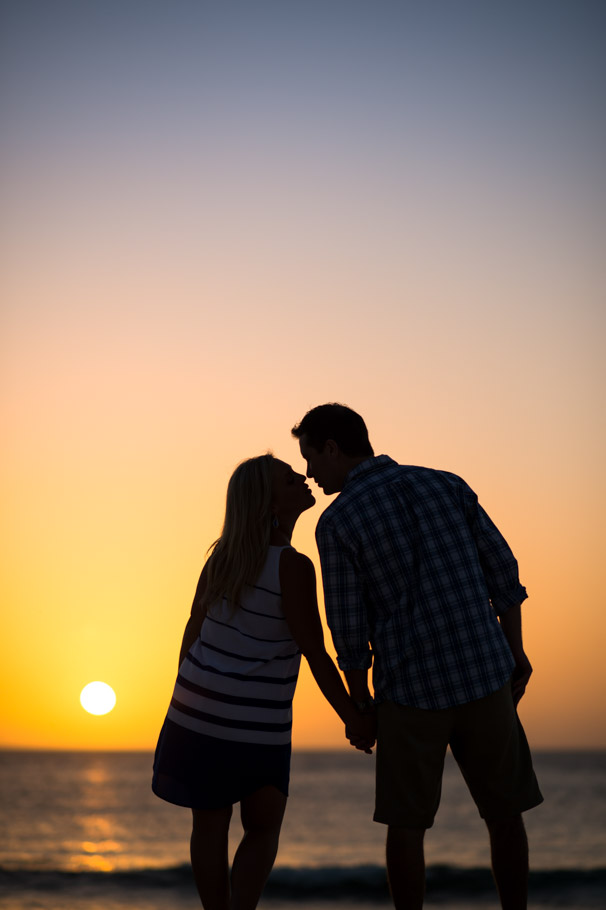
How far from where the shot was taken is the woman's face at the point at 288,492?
3.34 m

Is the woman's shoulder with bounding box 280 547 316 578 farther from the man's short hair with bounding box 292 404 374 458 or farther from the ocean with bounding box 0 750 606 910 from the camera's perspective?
the ocean with bounding box 0 750 606 910

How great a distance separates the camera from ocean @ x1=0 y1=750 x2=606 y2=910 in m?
9.79

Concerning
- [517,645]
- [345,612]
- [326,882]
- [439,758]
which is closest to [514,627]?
[517,645]

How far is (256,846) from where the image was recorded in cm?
314

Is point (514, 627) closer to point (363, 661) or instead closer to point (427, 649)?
→ point (427, 649)

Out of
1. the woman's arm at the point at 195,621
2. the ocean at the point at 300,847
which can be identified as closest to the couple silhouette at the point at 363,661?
the woman's arm at the point at 195,621

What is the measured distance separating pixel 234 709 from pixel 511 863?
1.12m

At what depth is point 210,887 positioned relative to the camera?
313 cm

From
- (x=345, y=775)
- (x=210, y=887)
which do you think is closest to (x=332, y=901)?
(x=210, y=887)

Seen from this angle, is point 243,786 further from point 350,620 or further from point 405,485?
point 405,485

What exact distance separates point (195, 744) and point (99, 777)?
124ft

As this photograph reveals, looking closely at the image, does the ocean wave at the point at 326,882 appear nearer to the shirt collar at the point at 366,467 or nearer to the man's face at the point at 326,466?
the man's face at the point at 326,466

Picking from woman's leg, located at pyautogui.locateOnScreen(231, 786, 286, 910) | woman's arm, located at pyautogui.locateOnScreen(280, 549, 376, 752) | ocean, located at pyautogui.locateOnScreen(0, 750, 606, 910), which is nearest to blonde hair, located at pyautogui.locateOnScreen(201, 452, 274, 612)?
woman's arm, located at pyautogui.locateOnScreen(280, 549, 376, 752)

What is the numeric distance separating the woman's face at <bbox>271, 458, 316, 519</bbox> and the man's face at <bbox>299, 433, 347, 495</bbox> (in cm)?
9
